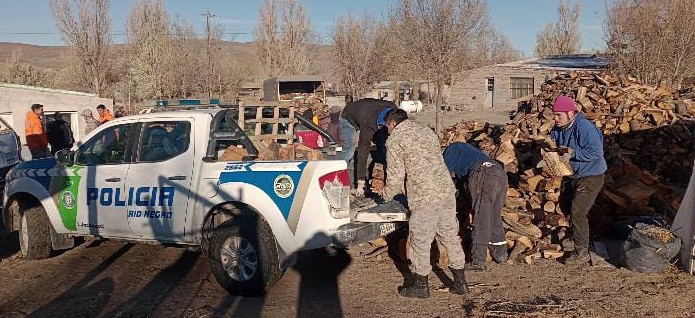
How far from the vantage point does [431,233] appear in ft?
17.0

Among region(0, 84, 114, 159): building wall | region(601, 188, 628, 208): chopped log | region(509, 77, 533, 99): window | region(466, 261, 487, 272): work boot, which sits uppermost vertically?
region(509, 77, 533, 99): window

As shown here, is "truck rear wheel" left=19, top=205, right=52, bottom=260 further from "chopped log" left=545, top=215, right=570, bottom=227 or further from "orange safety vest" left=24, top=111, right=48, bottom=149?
"chopped log" left=545, top=215, right=570, bottom=227

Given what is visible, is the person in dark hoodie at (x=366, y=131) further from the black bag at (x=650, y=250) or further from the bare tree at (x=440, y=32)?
the bare tree at (x=440, y=32)

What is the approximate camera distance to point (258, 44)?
1982 inches

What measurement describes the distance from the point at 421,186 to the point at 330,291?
4.83ft

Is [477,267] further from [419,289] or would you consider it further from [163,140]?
[163,140]

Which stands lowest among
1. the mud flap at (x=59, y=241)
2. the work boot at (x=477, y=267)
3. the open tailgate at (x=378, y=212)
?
the work boot at (x=477, y=267)

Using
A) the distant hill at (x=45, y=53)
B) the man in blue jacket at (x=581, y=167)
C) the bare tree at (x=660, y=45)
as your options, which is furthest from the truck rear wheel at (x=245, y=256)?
the distant hill at (x=45, y=53)

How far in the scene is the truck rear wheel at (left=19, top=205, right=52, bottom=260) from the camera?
6.70 m

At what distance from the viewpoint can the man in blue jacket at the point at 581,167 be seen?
6.06m

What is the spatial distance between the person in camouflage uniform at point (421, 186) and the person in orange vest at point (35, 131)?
8.27 m

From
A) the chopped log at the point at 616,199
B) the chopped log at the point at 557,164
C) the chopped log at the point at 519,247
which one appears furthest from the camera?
the chopped log at the point at 616,199

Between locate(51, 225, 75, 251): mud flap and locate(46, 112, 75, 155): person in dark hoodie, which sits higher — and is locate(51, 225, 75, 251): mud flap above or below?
below

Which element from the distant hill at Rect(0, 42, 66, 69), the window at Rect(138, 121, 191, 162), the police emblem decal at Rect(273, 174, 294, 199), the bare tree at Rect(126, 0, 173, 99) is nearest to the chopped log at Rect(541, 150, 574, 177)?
the police emblem decal at Rect(273, 174, 294, 199)
